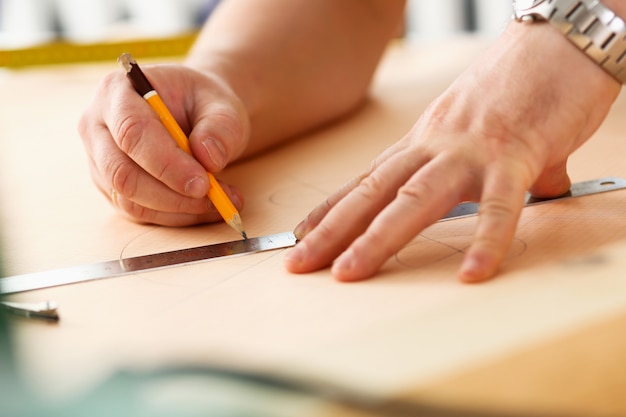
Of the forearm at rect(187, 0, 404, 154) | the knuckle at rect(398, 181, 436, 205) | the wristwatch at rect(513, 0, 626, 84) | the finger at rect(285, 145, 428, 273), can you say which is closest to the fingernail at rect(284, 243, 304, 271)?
the finger at rect(285, 145, 428, 273)

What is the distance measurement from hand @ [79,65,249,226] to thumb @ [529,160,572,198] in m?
0.34

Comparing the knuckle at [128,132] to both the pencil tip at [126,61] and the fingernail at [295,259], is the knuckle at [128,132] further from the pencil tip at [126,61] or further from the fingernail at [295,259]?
the fingernail at [295,259]

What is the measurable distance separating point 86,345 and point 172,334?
65 mm

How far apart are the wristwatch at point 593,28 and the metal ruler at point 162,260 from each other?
0.17 metres

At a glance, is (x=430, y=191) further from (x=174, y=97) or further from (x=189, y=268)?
(x=174, y=97)

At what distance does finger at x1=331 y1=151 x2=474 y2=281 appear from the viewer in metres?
0.71

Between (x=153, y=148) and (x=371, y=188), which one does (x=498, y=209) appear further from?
(x=153, y=148)

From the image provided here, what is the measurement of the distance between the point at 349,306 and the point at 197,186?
30 centimetres

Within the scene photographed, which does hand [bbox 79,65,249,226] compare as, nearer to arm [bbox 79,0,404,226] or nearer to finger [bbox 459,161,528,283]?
arm [bbox 79,0,404,226]

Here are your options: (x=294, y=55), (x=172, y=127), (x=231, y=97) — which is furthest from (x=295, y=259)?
(x=294, y=55)

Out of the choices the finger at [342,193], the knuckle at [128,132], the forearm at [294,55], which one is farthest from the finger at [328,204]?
the forearm at [294,55]

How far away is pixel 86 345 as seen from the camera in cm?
→ 63

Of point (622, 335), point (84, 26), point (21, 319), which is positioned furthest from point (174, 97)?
point (84, 26)

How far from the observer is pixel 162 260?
32.5 inches
